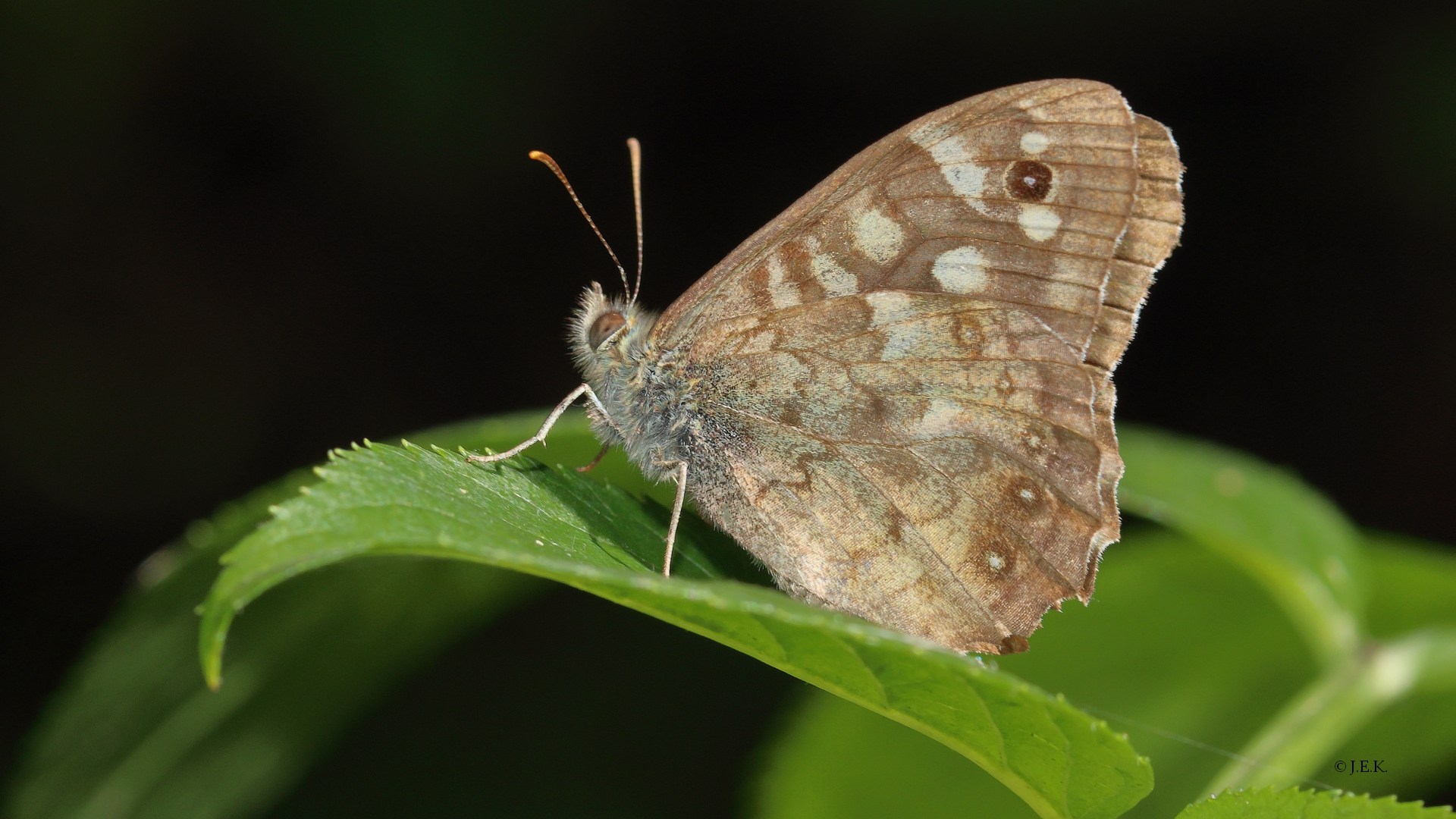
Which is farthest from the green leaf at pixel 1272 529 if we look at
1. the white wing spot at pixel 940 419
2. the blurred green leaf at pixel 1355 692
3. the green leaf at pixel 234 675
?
the green leaf at pixel 234 675

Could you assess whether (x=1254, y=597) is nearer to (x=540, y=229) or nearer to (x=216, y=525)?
(x=216, y=525)

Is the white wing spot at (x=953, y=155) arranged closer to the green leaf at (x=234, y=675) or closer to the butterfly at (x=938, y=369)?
the butterfly at (x=938, y=369)

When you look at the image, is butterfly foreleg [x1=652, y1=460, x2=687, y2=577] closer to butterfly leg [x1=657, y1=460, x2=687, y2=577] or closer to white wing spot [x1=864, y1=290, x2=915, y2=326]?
butterfly leg [x1=657, y1=460, x2=687, y2=577]

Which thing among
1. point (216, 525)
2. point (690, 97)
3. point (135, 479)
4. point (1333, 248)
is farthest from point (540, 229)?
point (1333, 248)

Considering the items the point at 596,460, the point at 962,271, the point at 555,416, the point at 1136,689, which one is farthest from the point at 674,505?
the point at 1136,689

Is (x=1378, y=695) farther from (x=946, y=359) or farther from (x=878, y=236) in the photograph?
(x=878, y=236)

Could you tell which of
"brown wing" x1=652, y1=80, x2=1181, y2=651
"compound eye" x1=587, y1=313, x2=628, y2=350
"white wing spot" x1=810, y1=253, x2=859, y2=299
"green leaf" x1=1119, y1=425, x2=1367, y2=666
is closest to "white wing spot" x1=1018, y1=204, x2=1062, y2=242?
"brown wing" x1=652, y1=80, x2=1181, y2=651
